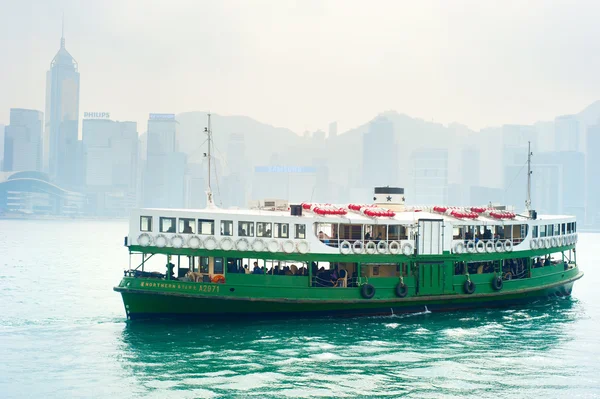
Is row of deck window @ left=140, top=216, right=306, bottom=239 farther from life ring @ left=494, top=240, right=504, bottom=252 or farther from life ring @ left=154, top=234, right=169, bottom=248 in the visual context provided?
life ring @ left=494, top=240, right=504, bottom=252

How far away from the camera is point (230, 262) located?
30594 mm

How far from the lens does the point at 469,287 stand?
33.0 meters

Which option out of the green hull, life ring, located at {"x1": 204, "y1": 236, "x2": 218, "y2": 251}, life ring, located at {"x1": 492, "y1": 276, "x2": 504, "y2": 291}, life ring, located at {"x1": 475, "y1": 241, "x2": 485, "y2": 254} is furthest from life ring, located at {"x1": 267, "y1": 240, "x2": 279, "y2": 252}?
life ring, located at {"x1": 492, "y1": 276, "x2": 504, "y2": 291}

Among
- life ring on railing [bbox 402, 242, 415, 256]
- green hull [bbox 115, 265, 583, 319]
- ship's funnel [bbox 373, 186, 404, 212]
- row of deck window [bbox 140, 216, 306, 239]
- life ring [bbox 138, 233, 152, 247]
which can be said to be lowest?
green hull [bbox 115, 265, 583, 319]

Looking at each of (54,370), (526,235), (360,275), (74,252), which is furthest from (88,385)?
(74,252)

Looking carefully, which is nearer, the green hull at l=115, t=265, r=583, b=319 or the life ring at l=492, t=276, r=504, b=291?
the green hull at l=115, t=265, r=583, b=319

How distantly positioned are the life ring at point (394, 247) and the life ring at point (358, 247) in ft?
4.16

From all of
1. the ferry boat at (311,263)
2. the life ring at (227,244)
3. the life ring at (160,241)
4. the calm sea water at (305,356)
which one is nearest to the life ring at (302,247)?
the ferry boat at (311,263)

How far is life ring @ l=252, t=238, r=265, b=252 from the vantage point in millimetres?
30000

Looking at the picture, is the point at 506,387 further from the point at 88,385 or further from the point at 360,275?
the point at 88,385

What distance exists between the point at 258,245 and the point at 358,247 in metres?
4.45

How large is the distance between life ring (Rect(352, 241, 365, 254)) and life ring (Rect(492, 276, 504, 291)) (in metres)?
7.32

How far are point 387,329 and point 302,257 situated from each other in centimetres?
458

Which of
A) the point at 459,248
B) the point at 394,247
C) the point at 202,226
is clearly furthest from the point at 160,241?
the point at 459,248
